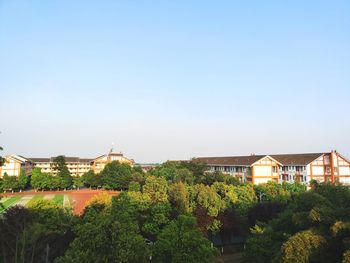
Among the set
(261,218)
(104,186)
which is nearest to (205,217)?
(261,218)

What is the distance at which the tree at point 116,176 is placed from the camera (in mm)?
61750

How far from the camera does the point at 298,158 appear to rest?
50.2 metres

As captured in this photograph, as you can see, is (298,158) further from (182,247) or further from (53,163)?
(53,163)

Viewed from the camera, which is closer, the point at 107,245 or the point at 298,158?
the point at 107,245

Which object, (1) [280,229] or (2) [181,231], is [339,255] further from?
(2) [181,231]

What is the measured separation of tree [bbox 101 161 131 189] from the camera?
6175 centimetres

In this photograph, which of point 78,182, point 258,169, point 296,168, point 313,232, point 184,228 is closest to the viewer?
point 313,232

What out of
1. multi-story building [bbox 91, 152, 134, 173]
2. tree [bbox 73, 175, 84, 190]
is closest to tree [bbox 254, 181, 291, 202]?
tree [bbox 73, 175, 84, 190]

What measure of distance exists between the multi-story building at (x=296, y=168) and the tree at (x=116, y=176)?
2161cm

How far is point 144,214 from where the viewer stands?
24.4 m

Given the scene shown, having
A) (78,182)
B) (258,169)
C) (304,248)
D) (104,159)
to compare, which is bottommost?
(78,182)

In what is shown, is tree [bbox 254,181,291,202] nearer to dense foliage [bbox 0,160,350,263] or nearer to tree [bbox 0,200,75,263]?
dense foliage [bbox 0,160,350,263]

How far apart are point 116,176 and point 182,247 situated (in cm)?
4974

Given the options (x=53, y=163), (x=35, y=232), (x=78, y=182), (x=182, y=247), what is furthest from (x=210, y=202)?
(x=53, y=163)
